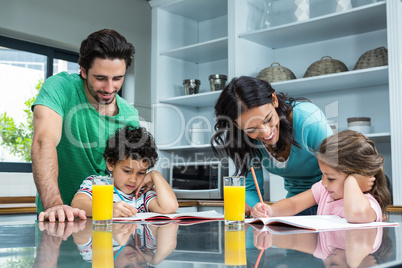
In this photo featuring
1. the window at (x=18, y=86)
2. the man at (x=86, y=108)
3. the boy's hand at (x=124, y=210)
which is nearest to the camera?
the boy's hand at (x=124, y=210)

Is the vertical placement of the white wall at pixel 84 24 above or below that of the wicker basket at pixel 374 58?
above

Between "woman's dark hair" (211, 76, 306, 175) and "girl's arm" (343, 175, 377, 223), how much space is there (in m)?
0.44

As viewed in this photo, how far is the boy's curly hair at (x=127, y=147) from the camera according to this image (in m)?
1.89

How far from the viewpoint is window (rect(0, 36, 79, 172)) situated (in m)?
3.28

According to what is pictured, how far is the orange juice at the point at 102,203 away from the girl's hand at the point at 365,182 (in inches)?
29.5

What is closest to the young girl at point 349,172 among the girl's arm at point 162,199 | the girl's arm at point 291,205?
the girl's arm at point 291,205

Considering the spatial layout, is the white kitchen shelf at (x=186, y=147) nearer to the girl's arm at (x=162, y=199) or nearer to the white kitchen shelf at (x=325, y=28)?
the white kitchen shelf at (x=325, y=28)

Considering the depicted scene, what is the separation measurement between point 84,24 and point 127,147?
1968 millimetres

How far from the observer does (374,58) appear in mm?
2809

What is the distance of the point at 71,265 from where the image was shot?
548mm

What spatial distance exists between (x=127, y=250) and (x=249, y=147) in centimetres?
120

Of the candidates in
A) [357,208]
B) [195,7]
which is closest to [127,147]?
[357,208]

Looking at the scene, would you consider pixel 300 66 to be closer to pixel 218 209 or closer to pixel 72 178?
pixel 218 209

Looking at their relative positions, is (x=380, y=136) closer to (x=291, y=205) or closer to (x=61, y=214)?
(x=291, y=205)
